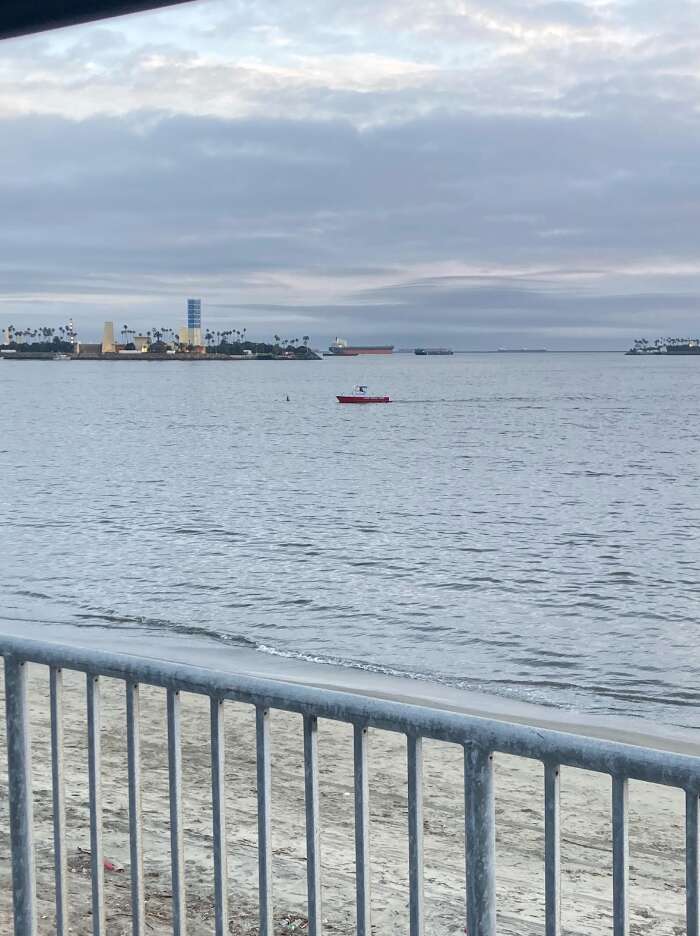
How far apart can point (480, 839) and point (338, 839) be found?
4.88 meters

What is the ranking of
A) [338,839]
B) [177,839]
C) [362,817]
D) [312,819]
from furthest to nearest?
[338,839] < [177,839] < [312,819] < [362,817]

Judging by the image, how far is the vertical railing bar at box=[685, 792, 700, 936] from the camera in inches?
98.0

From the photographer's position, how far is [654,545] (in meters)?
33.7

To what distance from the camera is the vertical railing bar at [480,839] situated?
111 inches

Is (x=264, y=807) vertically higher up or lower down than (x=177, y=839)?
higher up

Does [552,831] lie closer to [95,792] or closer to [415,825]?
[415,825]

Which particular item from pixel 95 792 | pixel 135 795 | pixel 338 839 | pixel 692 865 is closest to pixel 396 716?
pixel 692 865

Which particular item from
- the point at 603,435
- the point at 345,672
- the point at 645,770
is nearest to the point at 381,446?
the point at 603,435

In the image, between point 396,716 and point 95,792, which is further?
point 95,792

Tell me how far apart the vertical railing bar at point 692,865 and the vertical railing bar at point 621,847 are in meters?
0.14

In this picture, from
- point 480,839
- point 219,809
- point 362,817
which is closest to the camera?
point 480,839

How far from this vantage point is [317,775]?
3051 millimetres

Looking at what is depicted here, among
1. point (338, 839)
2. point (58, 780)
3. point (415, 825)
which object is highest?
point (415, 825)

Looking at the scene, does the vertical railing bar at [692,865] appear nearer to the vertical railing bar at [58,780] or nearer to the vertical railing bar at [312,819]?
the vertical railing bar at [312,819]
